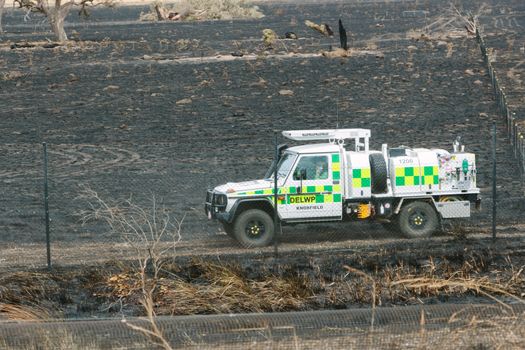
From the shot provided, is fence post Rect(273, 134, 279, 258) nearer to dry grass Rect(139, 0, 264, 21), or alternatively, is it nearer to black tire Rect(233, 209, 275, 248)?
black tire Rect(233, 209, 275, 248)

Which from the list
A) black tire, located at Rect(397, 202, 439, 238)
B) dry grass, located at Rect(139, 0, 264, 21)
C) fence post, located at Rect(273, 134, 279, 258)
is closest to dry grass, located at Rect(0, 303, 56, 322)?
fence post, located at Rect(273, 134, 279, 258)

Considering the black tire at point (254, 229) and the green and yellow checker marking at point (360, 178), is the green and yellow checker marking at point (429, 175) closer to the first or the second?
the green and yellow checker marking at point (360, 178)

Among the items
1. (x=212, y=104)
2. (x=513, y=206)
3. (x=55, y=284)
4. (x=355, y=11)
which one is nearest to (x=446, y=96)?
(x=212, y=104)

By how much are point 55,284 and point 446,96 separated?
25.5 meters

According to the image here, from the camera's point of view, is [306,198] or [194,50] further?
[194,50]

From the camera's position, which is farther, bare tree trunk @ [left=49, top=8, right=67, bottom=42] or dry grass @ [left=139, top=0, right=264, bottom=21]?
dry grass @ [left=139, top=0, right=264, bottom=21]

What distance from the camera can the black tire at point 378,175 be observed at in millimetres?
21281

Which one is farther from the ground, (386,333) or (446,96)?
(446,96)

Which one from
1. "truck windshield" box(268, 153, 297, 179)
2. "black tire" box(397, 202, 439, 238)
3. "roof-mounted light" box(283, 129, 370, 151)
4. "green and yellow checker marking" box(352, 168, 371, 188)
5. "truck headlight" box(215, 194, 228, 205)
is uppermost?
"roof-mounted light" box(283, 129, 370, 151)

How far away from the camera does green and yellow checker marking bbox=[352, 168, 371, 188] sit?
69.7 ft

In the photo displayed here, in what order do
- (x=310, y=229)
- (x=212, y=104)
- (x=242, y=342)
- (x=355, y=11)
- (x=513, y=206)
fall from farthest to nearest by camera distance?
(x=355, y=11) < (x=212, y=104) < (x=513, y=206) < (x=310, y=229) < (x=242, y=342)

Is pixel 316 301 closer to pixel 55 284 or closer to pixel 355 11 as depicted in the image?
pixel 55 284

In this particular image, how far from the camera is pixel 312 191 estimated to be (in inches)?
838

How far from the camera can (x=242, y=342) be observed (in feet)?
40.1
